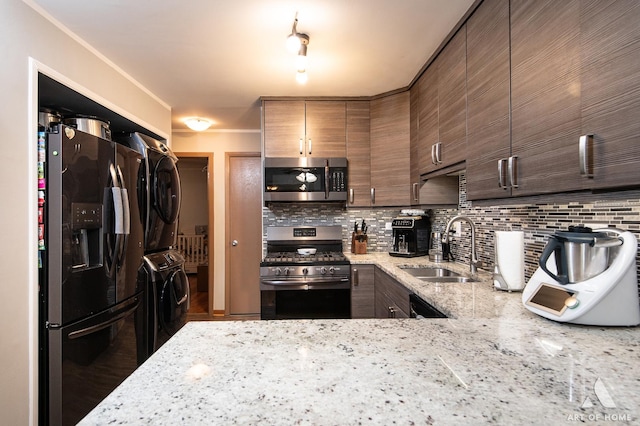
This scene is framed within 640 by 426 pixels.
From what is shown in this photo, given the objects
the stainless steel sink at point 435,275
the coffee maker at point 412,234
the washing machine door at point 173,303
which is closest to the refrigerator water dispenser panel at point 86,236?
the washing machine door at point 173,303

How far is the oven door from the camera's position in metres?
2.70

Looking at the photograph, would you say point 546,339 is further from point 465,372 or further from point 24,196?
point 24,196

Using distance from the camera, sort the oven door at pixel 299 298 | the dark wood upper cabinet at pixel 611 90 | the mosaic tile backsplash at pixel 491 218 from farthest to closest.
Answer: the oven door at pixel 299 298
the mosaic tile backsplash at pixel 491 218
the dark wood upper cabinet at pixel 611 90

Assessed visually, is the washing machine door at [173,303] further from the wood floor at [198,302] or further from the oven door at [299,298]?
the wood floor at [198,302]

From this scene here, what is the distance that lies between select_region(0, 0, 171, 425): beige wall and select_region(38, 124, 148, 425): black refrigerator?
5cm

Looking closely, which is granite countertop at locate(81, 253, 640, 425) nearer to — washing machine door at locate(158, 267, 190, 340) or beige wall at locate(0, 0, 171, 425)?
beige wall at locate(0, 0, 171, 425)

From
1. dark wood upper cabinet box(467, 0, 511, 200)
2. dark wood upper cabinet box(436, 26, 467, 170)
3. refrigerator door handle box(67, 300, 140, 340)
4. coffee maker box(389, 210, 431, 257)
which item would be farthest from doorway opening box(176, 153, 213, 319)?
dark wood upper cabinet box(467, 0, 511, 200)

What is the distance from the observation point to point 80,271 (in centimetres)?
173

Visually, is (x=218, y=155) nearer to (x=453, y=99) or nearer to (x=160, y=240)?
(x=160, y=240)

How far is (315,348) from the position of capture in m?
0.82

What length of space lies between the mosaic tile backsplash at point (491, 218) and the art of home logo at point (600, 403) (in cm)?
60

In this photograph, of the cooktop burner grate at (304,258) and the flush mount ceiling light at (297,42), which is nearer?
the flush mount ceiling light at (297,42)

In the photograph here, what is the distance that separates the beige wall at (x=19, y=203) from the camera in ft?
4.91

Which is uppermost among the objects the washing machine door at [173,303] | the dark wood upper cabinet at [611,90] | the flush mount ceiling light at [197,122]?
the flush mount ceiling light at [197,122]
